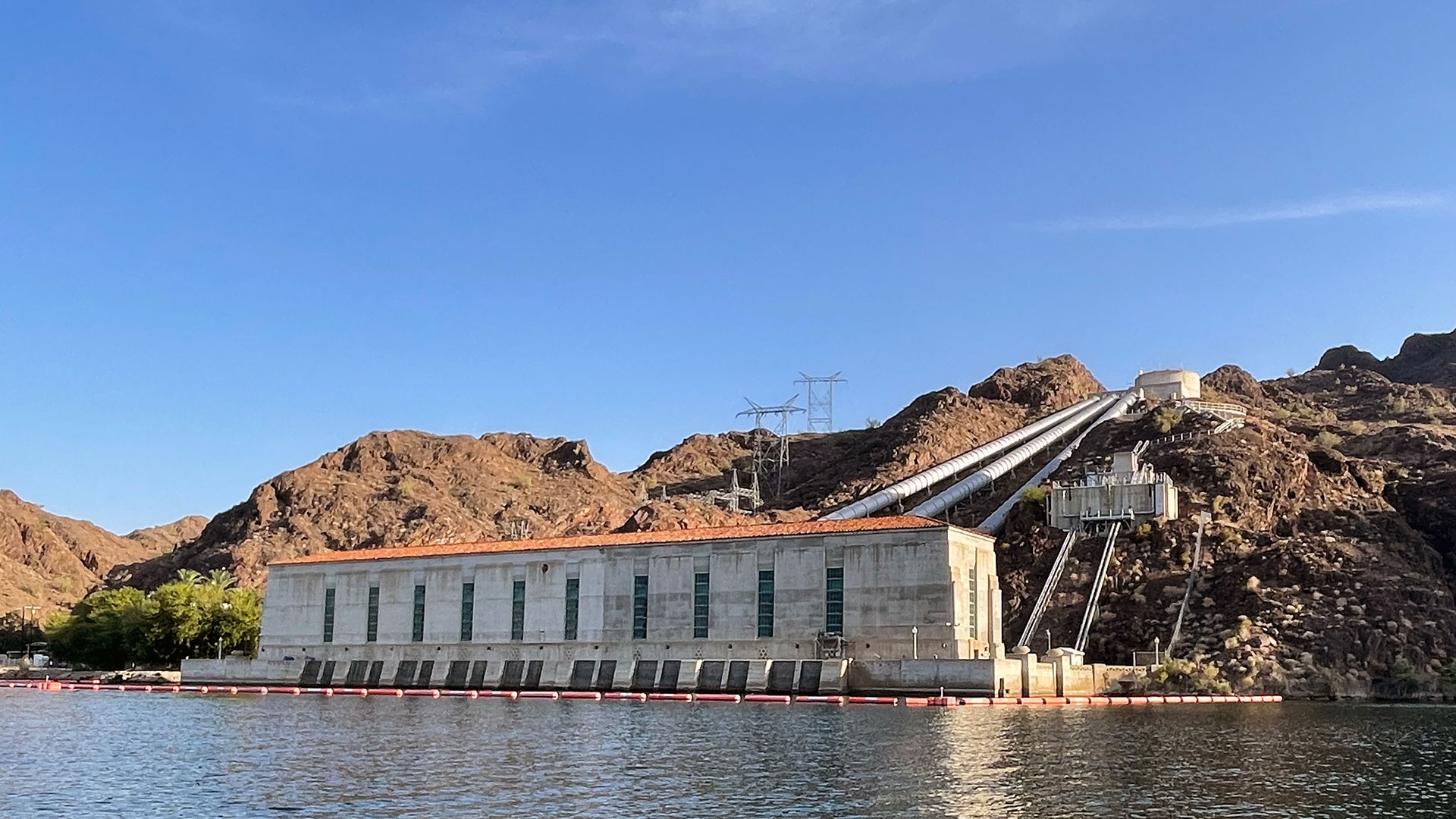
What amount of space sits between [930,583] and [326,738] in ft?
114

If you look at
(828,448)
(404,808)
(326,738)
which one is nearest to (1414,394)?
(828,448)

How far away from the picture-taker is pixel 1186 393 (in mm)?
143250

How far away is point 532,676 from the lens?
7869 centimetres

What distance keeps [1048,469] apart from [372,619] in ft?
185

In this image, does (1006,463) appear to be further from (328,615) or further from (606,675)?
(328,615)

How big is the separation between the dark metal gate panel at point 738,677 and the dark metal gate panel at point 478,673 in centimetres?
1572

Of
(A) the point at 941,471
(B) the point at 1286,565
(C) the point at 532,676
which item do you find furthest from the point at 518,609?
(A) the point at 941,471

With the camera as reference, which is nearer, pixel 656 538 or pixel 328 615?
pixel 656 538

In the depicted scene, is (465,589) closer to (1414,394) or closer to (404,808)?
(404,808)

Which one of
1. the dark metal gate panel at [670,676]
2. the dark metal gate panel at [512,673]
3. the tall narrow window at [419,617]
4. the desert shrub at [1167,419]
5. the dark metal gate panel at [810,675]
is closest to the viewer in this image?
the dark metal gate panel at [810,675]

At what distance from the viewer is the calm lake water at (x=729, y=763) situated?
93.3 ft

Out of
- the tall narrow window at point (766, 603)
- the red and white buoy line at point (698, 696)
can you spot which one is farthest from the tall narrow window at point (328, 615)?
the tall narrow window at point (766, 603)

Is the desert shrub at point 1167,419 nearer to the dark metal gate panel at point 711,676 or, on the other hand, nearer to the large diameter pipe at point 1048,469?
the large diameter pipe at point 1048,469

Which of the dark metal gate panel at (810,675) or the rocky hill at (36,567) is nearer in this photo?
the dark metal gate panel at (810,675)
